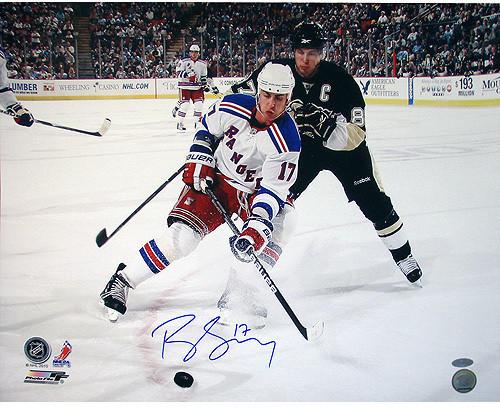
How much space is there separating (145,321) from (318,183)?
0.79 meters

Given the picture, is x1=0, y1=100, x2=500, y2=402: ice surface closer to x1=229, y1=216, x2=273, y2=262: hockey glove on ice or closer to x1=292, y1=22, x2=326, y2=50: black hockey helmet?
x1=229, y1=216, x2=273, y2=262: hockey glove on ice

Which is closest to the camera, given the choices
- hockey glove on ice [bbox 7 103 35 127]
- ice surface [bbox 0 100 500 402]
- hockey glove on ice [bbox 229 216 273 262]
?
hockey glove on ice [bbox 229 216 273 262]

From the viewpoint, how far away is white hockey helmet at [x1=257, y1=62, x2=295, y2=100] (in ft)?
6.93

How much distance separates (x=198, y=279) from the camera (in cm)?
233

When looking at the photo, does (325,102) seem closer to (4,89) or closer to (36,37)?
(36,37)

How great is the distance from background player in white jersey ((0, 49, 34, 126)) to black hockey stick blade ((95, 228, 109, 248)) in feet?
1.62

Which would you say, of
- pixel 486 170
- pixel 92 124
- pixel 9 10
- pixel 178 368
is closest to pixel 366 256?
pixel 486 170

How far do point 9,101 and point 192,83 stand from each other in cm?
67

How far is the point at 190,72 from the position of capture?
2518 millimetres

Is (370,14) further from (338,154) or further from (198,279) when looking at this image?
(198,279)

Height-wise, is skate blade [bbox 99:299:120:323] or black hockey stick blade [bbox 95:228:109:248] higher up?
black hockey stick blade [bbox 95:228:109:248]

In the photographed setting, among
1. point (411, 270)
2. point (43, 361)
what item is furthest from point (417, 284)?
point (43, 361)

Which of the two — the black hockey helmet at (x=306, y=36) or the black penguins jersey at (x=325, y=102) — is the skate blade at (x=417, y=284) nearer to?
the black penguins jersey at (x=325, y=102)
